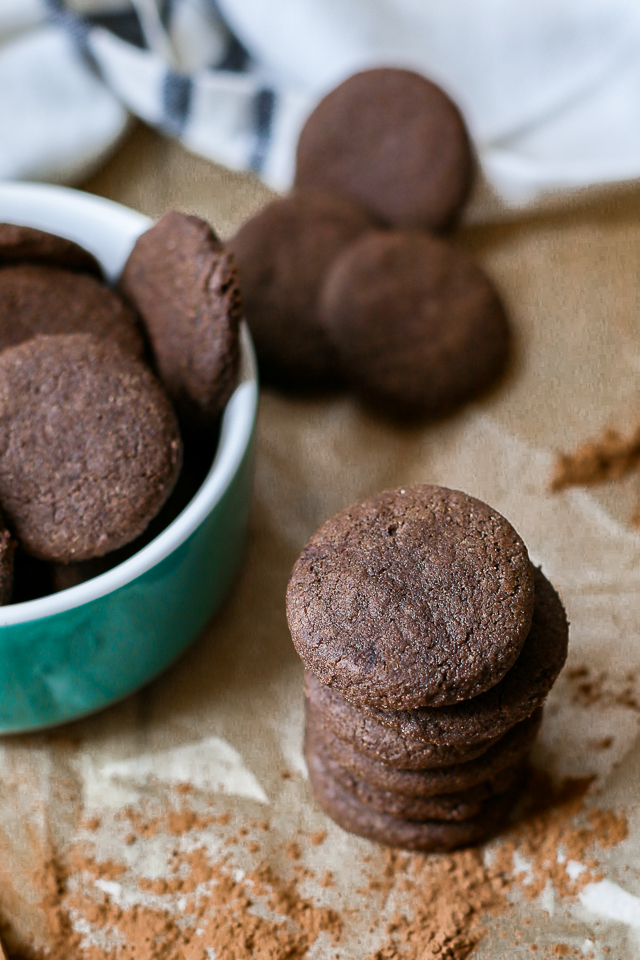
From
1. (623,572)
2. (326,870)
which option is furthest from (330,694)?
(623,572)

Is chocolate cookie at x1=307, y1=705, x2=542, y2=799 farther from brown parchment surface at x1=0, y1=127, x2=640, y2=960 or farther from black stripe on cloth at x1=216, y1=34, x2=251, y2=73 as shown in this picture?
black stripe on cloth at x1=216, y1=34, x2=251, y2=73

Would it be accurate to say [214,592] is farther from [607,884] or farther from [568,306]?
[568,306]

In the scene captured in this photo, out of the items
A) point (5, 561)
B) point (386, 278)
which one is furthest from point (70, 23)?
point (5, 561)

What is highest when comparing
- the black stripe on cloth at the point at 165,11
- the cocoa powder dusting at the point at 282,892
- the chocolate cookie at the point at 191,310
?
the black stripe on cloth at the point at 165,11

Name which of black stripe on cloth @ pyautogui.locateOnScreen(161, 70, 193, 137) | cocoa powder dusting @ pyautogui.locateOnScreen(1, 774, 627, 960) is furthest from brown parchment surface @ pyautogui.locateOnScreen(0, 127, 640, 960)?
black stripe on cloth @ pyautogui.locateOnScreen(161, 70, 193, 137)

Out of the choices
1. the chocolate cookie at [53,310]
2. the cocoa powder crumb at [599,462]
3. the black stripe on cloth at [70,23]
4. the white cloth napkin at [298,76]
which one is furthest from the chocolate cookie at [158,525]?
the black stripe on cloth at [70,23]

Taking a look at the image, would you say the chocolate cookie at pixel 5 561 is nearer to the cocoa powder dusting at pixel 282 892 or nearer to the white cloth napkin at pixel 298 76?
the cocoa powder dusting at pixel 282 892
